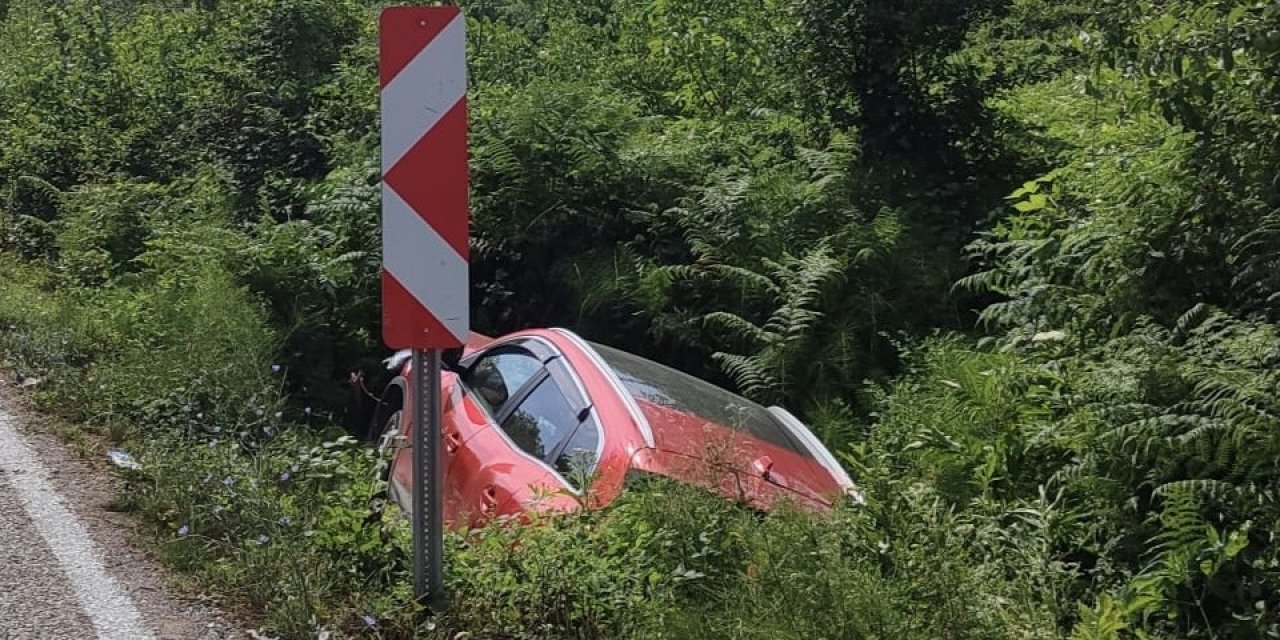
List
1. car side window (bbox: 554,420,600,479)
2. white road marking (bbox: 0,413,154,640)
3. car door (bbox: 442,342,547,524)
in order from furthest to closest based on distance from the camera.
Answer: car door (bbox: 442,342,547,524)
car side window (bbox: 554,420,600,479)
white road marking (bbox: 0,413,154,640)

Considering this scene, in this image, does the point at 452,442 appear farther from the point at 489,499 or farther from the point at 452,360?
the point at 452,360

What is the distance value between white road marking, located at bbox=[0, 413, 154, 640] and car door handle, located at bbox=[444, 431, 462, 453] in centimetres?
172

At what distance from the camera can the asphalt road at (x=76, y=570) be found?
162 inches

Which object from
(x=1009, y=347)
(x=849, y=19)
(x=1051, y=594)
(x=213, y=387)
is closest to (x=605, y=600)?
(x=1051, y=594)

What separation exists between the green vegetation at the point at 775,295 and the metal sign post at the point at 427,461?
23 centimetres

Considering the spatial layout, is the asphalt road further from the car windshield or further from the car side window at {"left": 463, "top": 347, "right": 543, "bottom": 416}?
the car windshield

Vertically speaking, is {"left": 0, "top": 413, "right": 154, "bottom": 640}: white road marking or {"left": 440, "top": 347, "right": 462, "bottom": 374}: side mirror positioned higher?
{"left": 0, "top": 413, "right": 154, "bottom": 640}: white road marking

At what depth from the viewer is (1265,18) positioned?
4.89 m


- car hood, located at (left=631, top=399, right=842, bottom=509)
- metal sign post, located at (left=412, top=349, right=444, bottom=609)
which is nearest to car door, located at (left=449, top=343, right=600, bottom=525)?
car hood, located at (left=631, top=399, right=842, bottom=509)

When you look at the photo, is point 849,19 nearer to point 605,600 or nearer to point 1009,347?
point 1009,347

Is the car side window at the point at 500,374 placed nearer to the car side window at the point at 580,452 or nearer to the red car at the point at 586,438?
the red car at the point at 586,438

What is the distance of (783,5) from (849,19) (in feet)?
4.39

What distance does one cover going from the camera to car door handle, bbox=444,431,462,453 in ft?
19.2

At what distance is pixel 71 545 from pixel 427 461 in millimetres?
1841
